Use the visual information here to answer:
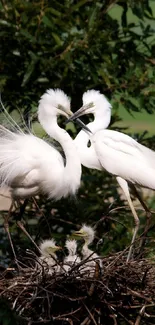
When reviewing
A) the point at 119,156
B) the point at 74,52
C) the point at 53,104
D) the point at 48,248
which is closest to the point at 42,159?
the point at 53,104

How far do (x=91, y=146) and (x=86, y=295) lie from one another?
1336mm

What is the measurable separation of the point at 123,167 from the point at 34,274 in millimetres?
1108

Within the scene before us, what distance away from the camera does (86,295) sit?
538 centimetres

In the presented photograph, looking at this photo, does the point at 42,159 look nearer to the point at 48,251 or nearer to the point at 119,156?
the point at 119,156

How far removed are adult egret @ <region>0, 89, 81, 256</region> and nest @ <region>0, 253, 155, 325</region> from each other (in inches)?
Result: 30.7

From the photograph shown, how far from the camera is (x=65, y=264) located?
18.1 feet

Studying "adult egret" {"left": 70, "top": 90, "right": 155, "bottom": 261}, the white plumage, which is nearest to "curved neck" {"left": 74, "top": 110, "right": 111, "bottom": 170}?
"adult egret" {"left": 70, "top": 90, "right": 155, "bottom": 261}

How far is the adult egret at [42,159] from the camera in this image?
20.3 feet

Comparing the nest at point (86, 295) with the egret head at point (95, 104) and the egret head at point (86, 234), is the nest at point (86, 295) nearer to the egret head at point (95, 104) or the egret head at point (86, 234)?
the egret head at point (86, 234)

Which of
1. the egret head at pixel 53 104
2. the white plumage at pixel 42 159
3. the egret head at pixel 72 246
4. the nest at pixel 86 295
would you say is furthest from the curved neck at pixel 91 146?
the nest at pixel 86 295

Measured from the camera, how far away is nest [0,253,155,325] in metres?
5.30

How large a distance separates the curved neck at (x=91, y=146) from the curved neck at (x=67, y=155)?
0.16m

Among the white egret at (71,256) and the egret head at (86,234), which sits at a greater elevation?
the egret head at (86,234)

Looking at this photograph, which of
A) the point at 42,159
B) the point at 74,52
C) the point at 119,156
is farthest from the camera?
the point at 74,52
